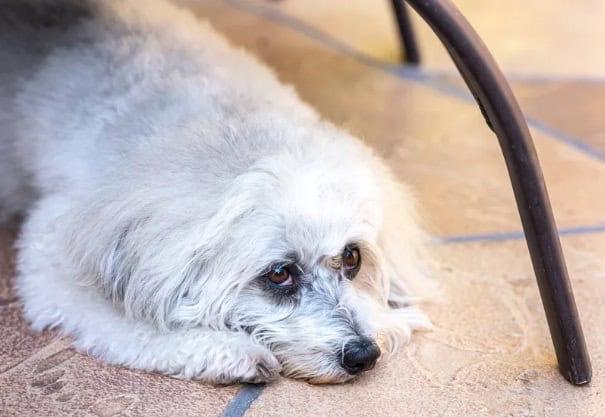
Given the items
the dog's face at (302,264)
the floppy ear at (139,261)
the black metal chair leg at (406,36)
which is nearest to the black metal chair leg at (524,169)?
the dog's face at (302,264)

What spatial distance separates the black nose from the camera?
1399 mm

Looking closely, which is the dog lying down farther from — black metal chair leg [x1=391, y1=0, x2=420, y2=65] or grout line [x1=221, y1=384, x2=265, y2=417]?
black metal chair leg [x1=391, y1=0, x2=420, y2=65]

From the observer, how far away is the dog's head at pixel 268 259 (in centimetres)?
141

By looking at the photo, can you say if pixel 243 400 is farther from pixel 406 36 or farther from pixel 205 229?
pixel 406 36

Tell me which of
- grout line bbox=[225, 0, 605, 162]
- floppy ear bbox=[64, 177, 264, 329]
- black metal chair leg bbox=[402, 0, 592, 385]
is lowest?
grout line bbox=[225, 0, 605, 162]

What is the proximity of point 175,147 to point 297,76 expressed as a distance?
1.56 metres

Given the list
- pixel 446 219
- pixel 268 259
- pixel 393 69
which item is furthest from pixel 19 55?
pixel 393 69

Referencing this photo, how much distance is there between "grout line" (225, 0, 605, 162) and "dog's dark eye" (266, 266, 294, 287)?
1.31 meters

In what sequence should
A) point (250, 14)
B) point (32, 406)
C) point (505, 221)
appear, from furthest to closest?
point (250, 14), point (505, 221), point (32, 406)

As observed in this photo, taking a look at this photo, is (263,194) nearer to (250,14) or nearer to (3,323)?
(3,323)

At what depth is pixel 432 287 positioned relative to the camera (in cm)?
173

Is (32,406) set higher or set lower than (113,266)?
lower

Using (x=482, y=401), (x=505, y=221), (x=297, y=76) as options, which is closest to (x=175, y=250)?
(x=482, y=401)

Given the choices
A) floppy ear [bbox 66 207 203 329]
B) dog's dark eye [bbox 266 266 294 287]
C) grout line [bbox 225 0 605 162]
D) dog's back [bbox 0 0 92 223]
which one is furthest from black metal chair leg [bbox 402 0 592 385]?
grout line [bbox 225 0 605 162]
